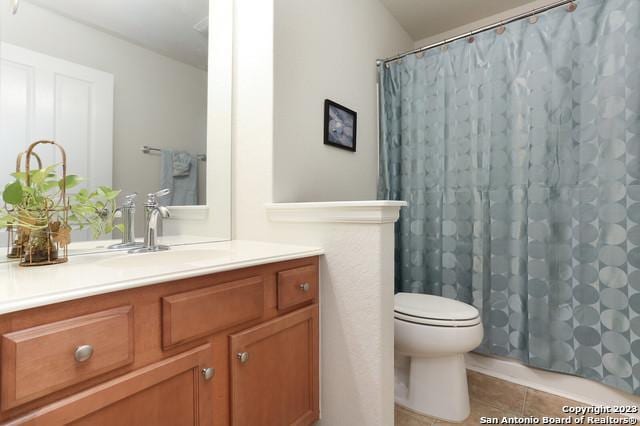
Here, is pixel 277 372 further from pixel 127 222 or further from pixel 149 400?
pixel 127 222

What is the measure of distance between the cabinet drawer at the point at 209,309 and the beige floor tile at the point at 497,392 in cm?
130

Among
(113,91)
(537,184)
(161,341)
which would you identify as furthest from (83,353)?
(537,184)

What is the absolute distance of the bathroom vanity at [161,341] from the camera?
0.57 m

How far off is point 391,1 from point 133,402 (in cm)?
241

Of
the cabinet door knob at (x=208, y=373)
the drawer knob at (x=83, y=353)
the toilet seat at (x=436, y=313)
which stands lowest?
the toilet seat at (x=436, y=313)

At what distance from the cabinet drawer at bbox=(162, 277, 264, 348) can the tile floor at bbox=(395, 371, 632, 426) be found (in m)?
0.96

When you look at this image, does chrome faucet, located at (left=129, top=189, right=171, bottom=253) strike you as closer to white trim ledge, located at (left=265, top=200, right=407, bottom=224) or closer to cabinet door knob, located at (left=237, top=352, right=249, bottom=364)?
white trim ledge, located at (left=265, top=200, right=407, bottom=224)

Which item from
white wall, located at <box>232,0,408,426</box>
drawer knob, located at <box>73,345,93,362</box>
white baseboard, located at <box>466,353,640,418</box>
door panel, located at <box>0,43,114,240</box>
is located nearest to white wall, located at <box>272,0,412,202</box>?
white wall, located at <box>232,0,408,426</box>

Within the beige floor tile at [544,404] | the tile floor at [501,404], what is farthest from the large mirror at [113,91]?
the beige floor tile at [544,404]

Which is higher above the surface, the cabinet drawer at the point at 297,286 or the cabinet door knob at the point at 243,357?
the cabinet drawer at the point at 297,286

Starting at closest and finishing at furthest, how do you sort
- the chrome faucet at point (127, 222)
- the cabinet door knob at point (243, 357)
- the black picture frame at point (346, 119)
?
1. the cabinet door knob at point (243, 357)
2. the chrome faucet at point (127, 222)
3. the black picture frame at point (346, 119)

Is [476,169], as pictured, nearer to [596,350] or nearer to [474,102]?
[474,102]

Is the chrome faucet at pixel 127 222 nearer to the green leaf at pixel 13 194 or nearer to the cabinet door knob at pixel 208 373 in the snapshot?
the green leaf at pixel 13 194

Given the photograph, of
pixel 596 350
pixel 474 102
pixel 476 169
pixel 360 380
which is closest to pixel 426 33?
pixel 474 102
